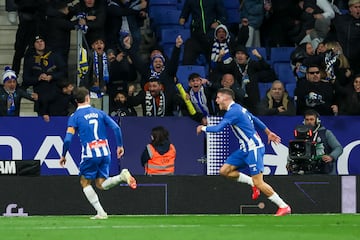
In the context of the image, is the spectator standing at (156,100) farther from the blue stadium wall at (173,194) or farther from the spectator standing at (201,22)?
the spectator standing at (201,22)

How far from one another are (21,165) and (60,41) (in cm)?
381

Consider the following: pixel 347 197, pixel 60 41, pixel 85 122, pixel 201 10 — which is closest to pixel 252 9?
pixel 201 10

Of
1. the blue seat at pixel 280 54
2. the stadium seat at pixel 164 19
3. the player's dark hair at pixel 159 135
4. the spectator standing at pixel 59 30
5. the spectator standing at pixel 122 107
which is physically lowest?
the player's dark hair at pixel 159 135

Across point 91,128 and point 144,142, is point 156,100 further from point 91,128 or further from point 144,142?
point 91,128

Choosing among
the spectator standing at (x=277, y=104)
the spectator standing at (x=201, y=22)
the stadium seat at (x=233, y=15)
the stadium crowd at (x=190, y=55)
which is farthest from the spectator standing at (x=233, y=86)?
the stadium seat at (x=233, y=15)

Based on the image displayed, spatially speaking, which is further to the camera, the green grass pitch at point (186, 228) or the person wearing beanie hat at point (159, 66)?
the person wearing beanie hat at point (159, 66)

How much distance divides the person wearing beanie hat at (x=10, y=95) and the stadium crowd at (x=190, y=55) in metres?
0.02

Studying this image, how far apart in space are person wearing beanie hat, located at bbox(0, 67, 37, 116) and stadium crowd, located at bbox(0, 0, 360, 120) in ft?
0.06

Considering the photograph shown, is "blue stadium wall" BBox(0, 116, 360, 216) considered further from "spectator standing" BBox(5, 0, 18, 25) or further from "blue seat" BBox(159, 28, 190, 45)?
"blue seat" BBox(159, 28, 190, 45)

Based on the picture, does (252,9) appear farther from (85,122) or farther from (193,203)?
(85,122)

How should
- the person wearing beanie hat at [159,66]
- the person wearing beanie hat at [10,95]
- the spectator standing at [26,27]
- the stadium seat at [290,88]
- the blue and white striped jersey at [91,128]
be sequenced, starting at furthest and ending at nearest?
the stadium seat at [290,88]
the spectator standing at [26,27]
the person wearing beanie hat at [159,66]
the person wearing beanie hat at [10,95]
the blue and white striped jersey at [91,128]

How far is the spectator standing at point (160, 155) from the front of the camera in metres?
19.4

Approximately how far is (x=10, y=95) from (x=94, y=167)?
13.1 ft

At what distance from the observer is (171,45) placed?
23625 mm
